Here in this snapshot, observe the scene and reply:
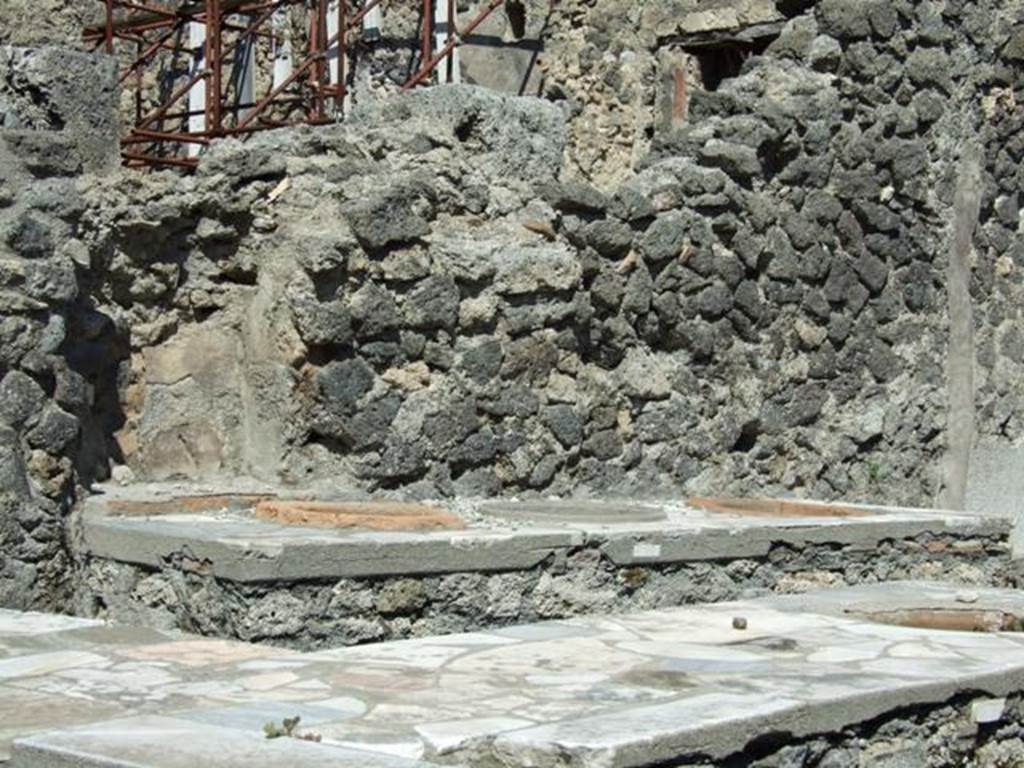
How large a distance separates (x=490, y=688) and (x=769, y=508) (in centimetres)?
347

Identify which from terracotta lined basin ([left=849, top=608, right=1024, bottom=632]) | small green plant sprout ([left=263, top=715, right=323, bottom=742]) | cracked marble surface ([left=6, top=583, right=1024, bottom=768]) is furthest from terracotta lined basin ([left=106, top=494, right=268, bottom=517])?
small green plant sprout ([left=263, top=715, right=323, bottom=742])

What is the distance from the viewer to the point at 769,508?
7.47 meters

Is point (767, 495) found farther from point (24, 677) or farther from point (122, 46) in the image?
point (122, 46)

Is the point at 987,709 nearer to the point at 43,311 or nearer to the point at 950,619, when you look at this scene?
the point at 950,619

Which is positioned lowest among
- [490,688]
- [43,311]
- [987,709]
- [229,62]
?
[987,709]

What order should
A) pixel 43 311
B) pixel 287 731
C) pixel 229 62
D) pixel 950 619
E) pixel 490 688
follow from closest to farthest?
pixel 287 731 → pixel 490 688 → pixel 950 619 → pixel 43 311 → pixel 229 62

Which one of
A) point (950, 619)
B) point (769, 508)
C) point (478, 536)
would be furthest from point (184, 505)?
point (950, 619)

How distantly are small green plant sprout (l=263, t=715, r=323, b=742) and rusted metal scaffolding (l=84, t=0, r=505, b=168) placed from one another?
21.8ft

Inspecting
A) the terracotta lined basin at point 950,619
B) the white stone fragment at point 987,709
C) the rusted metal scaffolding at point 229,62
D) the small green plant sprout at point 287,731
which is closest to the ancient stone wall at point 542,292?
the terracotta lined basin at point 950,619

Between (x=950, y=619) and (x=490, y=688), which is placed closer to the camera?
(x=490, y=688)

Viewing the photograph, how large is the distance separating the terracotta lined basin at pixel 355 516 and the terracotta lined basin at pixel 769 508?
145 centimetres

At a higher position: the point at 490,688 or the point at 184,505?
the point at 184,505

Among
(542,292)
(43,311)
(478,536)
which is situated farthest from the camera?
(542,292)

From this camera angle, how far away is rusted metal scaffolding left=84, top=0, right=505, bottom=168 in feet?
37.7
